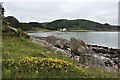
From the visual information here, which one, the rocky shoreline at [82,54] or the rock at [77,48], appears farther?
the rock at [77,48]

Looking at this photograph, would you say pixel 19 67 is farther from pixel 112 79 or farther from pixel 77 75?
pixel 112 79

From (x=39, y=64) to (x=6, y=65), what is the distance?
1.50 metres

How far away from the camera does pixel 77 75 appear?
11.8 meters

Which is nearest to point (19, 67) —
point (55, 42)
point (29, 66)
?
point (29, 66)

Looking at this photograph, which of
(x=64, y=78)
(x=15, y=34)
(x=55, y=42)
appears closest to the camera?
(x=64, y=78)

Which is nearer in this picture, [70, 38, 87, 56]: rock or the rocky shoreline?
the rocky shoreline

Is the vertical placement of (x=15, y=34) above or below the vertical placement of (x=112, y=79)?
above

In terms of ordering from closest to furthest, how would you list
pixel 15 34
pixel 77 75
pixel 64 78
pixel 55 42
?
1. pixel 64 78
2. pixel 77 75
3. pixel 15 34
4. pixel 55 42

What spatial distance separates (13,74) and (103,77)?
158 inches

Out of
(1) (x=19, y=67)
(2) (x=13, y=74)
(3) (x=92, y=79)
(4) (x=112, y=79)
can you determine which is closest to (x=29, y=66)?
(1) (x=19, y=67)

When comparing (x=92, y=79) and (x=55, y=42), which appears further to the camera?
(x=55, y=42)

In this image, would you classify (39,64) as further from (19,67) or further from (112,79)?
(112,79)

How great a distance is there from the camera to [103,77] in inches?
477

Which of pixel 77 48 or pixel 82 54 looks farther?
pixel 77 48
